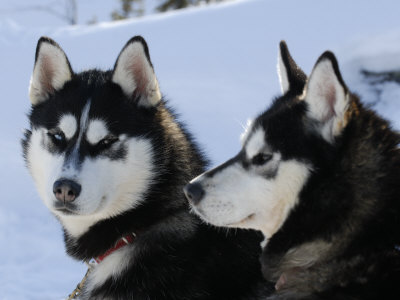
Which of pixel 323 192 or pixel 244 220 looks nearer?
pixel 323 192

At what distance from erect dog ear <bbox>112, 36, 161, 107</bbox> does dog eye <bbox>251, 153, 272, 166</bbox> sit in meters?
0.82

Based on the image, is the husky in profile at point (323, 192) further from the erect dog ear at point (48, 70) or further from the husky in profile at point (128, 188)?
the erect dog ear at point (48, 70)

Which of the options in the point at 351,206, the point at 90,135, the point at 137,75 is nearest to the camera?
the point at 351,206

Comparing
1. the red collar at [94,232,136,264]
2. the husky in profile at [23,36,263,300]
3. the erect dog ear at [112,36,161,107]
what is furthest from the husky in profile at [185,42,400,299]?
the erect dog ear at [112,36,161,107]

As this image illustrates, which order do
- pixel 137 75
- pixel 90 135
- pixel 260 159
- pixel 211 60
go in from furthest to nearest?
pixel 211 60
pixel 137 75
pixel 90 135
pixel 260 159

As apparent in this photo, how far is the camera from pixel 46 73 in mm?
3033

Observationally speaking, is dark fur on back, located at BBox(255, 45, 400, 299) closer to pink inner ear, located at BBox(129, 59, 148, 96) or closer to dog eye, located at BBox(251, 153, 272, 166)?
dog eye, located at BBox(251, 153, 272, 166)

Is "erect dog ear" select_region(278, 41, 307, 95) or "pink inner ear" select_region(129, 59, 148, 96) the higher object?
"erect dog ear" select_region(278, 41, 307, 95)

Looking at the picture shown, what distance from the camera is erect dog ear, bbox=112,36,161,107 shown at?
9.46ft

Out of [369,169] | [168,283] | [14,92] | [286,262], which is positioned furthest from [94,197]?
[14,92]

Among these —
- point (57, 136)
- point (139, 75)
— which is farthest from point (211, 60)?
point (57, 136)

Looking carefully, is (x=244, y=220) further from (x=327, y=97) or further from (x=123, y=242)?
(x=123, y=242)

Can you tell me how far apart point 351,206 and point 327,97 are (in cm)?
44

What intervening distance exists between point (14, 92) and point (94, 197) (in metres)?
5.08
